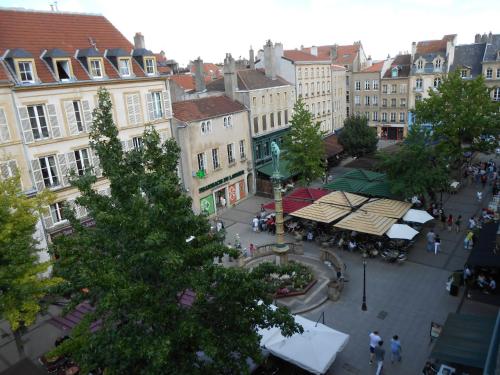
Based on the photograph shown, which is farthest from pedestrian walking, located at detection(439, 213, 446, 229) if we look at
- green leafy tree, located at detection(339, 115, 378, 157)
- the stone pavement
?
green leafy tree, located at detection(339, 115, 378, 157)

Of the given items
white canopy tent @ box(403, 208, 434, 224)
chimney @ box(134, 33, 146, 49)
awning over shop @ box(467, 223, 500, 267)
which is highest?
chimney @ box(134, 33, 146, 49)

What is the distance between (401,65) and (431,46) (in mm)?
4423

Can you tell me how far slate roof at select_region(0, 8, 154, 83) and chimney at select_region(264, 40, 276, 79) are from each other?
16.6 meters

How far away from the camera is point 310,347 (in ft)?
47.4

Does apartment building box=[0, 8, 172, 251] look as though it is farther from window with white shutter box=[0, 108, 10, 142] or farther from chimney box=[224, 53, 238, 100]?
chimney box=[224, 53, 238, 100]

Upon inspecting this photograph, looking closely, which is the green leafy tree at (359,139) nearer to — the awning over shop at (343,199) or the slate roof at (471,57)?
the awning over shop at (343,199)

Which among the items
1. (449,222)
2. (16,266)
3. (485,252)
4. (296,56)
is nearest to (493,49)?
(296,56)

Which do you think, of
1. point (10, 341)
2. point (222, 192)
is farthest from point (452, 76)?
point (10, 341)

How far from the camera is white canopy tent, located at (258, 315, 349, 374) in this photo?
14.0 metres

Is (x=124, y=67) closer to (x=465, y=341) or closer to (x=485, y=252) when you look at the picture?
(x=485, y=252)

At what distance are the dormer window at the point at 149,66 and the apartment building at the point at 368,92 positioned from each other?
127ft

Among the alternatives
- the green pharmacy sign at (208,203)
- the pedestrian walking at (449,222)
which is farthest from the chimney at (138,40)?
the pedestrian walking at (449,222)

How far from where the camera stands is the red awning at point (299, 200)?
29222 mm

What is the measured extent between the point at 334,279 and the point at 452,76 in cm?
2454
